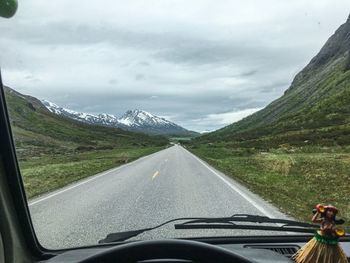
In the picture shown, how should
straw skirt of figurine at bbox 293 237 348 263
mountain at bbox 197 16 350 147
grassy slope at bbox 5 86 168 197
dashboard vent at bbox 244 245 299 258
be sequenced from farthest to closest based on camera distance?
mountain at bbox 197 16 350 147 < grassy slope at bbox 5 86 168 197 < dashboard vent at bbox 244 245 299 258 < straw skirt of figurine at bbox 293 237 348 263

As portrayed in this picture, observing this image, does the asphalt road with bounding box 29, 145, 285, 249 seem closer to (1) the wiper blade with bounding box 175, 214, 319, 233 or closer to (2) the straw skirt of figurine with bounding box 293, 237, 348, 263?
(1) the wiper blade with bounding box 175, 214, 319, 233

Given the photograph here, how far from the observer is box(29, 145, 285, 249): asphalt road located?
28.0ft

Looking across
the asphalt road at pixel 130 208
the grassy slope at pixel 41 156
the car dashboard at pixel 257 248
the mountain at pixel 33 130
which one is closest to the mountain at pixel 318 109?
the mountain at pixel 33 130

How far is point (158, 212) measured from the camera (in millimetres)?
11141

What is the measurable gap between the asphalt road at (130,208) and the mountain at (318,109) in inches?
2266

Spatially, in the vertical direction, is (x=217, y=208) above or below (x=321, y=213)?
below

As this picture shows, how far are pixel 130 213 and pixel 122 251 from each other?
900 centimetres

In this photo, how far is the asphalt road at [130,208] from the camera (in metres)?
8.54

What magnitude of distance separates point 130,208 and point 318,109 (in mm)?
126310

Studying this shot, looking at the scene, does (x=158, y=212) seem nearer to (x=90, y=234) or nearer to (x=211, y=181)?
(x=90, y=234)

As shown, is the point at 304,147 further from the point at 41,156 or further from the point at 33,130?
the point at 33,130

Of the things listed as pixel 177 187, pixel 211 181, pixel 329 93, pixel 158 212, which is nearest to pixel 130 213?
pixel 158 212

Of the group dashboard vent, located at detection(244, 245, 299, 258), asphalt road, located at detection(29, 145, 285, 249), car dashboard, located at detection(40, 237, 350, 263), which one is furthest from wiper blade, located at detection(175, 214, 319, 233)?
asphalt road, located at detection(29, 145, 285, 249)

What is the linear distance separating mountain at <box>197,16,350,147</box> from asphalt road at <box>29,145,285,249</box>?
57.6 meters
